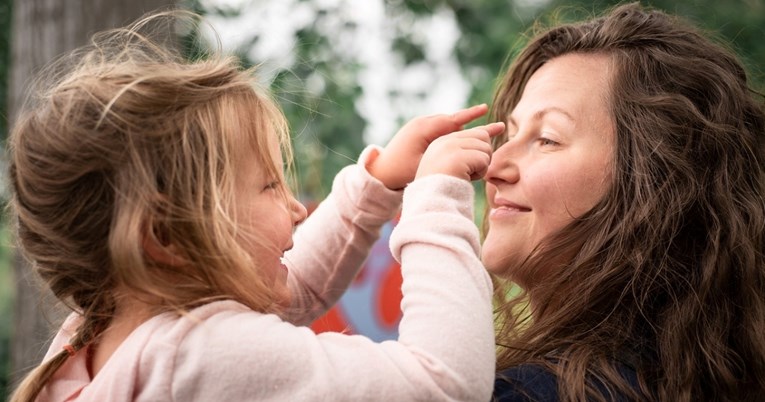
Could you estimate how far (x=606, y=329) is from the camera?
6.25 ft

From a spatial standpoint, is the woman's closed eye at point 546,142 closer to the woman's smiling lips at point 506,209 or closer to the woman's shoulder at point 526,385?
the woman's smiling lips at point 506,209

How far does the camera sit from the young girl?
1536 mm

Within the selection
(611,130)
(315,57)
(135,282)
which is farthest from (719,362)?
(315,57)

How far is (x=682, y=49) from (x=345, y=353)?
113 centimetres

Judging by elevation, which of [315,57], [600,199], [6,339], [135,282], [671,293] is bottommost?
[6,339]

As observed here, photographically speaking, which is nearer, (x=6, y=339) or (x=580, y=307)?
(x=580, y=307)

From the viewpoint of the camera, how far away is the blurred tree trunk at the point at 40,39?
137 inches

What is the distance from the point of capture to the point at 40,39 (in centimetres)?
354

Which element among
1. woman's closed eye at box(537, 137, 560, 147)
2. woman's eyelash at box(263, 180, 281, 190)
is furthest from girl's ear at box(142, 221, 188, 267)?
woman's closed eye at box(537, 137, 560, 147)

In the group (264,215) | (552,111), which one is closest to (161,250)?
(264,215)

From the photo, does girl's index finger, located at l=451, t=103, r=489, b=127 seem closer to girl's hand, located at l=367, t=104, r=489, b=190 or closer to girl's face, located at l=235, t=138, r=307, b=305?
girl's hand, located at l=367, t=104, r=489, b=190

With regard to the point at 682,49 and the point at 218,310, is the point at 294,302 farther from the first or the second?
Answer: the point at 682,49

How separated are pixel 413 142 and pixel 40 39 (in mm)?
2036

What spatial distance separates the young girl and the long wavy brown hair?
34 centimetres
